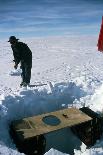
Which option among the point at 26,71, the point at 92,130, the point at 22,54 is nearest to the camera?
the point at 92,130

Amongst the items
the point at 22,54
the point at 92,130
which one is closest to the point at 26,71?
the point at 22,54

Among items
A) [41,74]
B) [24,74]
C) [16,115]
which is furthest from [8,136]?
[41,74]

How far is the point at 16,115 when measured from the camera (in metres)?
5.35

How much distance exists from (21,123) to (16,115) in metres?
0.66

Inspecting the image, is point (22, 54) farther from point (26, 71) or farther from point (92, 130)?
point (92, 130)

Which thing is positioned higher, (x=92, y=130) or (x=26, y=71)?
(x=26, y=71)

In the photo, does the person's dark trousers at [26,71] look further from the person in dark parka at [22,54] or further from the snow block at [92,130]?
the snow block at [92,130]

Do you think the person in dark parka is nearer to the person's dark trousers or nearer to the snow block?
the person's dark trousers

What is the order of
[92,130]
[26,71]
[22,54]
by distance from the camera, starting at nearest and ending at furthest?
[92,130] < [22,54] < [26,71]

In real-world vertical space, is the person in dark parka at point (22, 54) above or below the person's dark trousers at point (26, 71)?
above

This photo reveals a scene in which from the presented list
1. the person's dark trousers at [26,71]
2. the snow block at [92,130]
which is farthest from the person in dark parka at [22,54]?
the snow block at [92,130]

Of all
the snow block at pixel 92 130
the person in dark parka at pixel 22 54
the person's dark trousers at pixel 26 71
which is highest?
the person in dark parka at pixel 22 54

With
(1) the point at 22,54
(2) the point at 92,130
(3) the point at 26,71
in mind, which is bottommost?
(2) the point at 92,130

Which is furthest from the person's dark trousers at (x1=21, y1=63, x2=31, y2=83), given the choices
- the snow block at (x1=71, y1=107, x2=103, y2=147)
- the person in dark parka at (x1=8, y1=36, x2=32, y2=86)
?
the snow block at (x1=71, y1=107, x2=103, y2=147)
